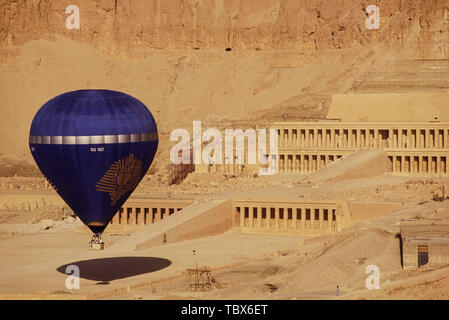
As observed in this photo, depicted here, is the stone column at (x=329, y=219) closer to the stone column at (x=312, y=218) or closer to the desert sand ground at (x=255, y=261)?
the stone column at (x=312, y=218)

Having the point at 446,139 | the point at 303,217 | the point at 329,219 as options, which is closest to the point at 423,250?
the point at 329,219

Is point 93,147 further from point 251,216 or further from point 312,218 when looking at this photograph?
point 251,216

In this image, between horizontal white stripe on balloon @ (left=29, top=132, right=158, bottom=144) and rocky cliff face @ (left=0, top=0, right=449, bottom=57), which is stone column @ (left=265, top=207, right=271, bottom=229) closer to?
horizontal white stripe on balloon @ (left=29, top=132, right=158, bottom=144)

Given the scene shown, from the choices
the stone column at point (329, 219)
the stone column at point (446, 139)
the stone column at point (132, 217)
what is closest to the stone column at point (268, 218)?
the stone column at point (329, 219)

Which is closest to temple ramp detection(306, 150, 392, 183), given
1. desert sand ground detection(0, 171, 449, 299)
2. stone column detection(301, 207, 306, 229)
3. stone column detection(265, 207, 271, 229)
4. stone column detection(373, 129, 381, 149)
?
desert sand ground detection(0, 171, 449, 299)

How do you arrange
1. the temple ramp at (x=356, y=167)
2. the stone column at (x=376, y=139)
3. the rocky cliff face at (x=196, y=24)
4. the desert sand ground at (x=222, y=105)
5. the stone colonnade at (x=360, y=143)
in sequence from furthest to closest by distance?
the rocky cliff face at (x=196, y=24), the stone column at (x=376, y=139), the stone colonnade at (x=360, y=143), the temple ramp at (x=356, y=167), the desert sand ground at (x=222, y=105)
